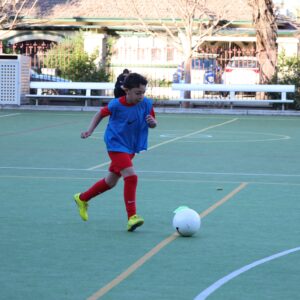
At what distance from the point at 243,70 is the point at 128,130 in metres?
30.2

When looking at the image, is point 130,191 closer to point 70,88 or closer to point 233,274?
point 233,274

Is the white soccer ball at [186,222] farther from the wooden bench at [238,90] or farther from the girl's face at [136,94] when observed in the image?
the wooden bench at [238,90]

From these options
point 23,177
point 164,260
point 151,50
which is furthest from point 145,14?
A: point 164,260

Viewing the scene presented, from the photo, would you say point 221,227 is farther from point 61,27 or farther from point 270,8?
point 61,27

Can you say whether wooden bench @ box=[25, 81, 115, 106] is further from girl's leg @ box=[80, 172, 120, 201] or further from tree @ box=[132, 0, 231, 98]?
girl's leg @ box=[80, 172, 120, 201]

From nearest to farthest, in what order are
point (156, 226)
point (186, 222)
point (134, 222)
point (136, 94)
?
point (186, 222) → point (134, 222) → point (136, 94) → point (156, 226)

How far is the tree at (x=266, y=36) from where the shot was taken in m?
37.3

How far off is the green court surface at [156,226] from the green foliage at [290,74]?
13.3m

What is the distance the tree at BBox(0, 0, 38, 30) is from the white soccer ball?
3565 centimetres

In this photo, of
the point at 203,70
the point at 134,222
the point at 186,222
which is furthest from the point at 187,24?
the point at 186,222

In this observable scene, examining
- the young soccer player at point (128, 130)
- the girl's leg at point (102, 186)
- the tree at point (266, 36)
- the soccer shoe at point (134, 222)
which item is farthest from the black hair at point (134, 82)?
the tree at point (266, 36)

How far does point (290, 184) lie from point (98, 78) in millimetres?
22969

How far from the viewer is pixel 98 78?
121 ft

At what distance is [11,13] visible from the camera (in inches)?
1870
